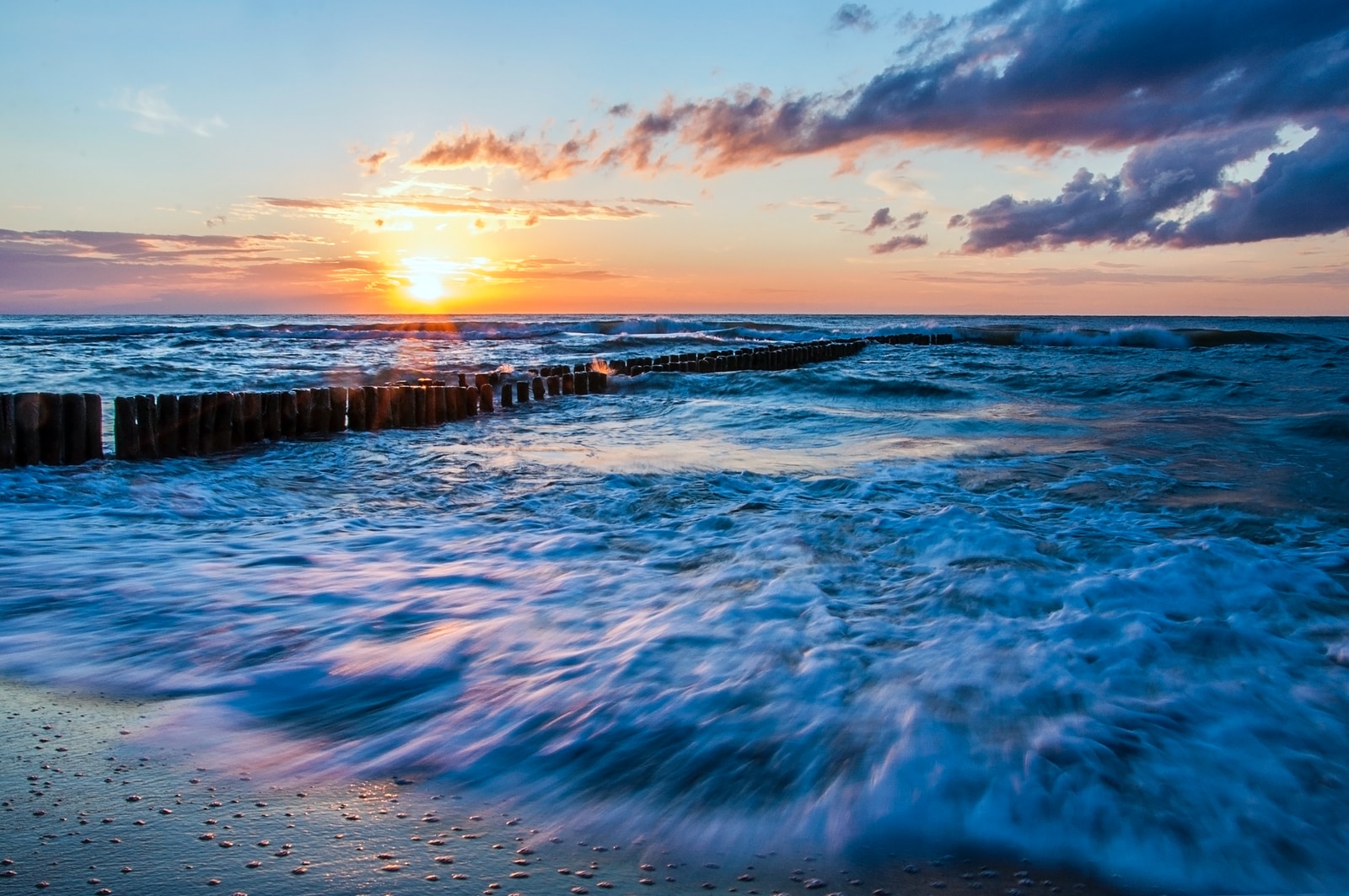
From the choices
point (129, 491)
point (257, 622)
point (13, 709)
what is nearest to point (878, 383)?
point (129, 491)

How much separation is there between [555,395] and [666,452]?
7043mm

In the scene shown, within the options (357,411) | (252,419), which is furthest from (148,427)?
(357,411)

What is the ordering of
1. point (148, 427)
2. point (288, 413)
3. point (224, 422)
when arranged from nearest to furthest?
point (148, 427) < point (224, 422) < point (288, 413)

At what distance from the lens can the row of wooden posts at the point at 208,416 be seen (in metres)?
7.58

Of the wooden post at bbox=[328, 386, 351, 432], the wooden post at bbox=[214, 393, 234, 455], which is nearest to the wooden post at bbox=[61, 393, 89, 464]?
the wooden post at bbox=[214, 393, 234, 455]

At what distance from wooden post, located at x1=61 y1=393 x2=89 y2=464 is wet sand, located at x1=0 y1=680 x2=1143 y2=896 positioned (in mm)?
6515

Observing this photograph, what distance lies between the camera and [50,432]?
768 cm

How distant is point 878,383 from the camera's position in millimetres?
17172

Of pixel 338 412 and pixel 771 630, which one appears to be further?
pixel 338 412

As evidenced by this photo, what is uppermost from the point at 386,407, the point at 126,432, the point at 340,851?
the point at 386,407

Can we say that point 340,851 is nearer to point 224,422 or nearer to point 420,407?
point 224,422

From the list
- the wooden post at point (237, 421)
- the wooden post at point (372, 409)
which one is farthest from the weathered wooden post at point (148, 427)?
the wooden post at point (372, 409)

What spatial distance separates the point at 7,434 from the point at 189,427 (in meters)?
1.55

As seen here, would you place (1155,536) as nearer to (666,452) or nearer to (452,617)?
(452,617)
